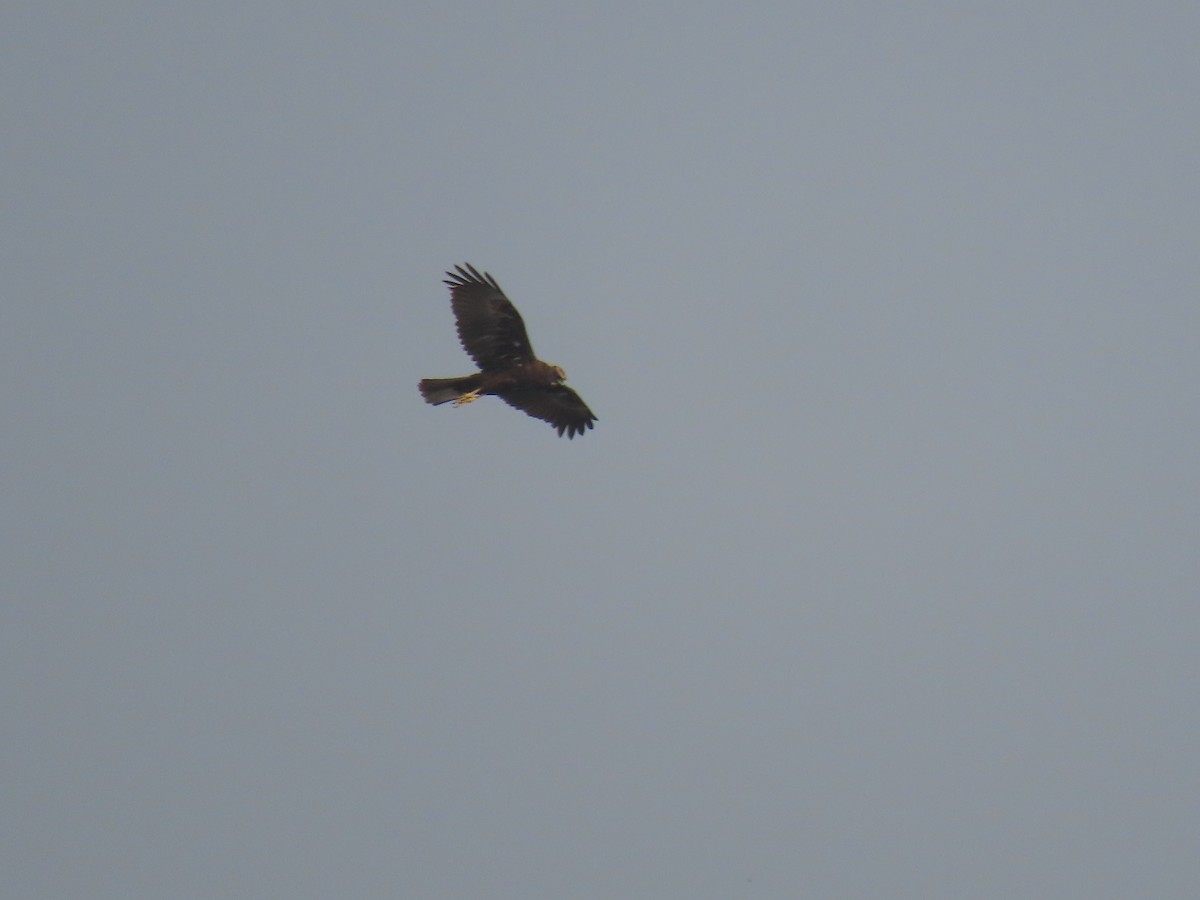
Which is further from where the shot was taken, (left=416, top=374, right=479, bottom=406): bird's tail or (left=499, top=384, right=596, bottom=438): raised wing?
(left=499, top=384, right=596, bottom=438): raised wing

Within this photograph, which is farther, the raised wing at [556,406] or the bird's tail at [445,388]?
the raised wing at [556,406]

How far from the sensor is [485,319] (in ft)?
78.4

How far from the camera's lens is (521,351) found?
24141mm

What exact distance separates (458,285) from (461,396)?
1619mm

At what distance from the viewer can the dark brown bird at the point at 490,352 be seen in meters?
23.8

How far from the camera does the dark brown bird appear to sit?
78.2ft

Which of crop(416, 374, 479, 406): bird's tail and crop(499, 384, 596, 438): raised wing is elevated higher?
crop(499, 384, 596, 438): raised wing

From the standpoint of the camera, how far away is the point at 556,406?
25281 millimetres

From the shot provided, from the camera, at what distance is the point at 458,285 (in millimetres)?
23906

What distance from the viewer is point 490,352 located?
24156mm

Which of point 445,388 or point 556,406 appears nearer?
point 445,388

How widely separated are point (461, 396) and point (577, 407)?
2082 millimetres

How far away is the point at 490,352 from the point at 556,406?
1652mm

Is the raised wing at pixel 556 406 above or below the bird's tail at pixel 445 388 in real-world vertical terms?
above
